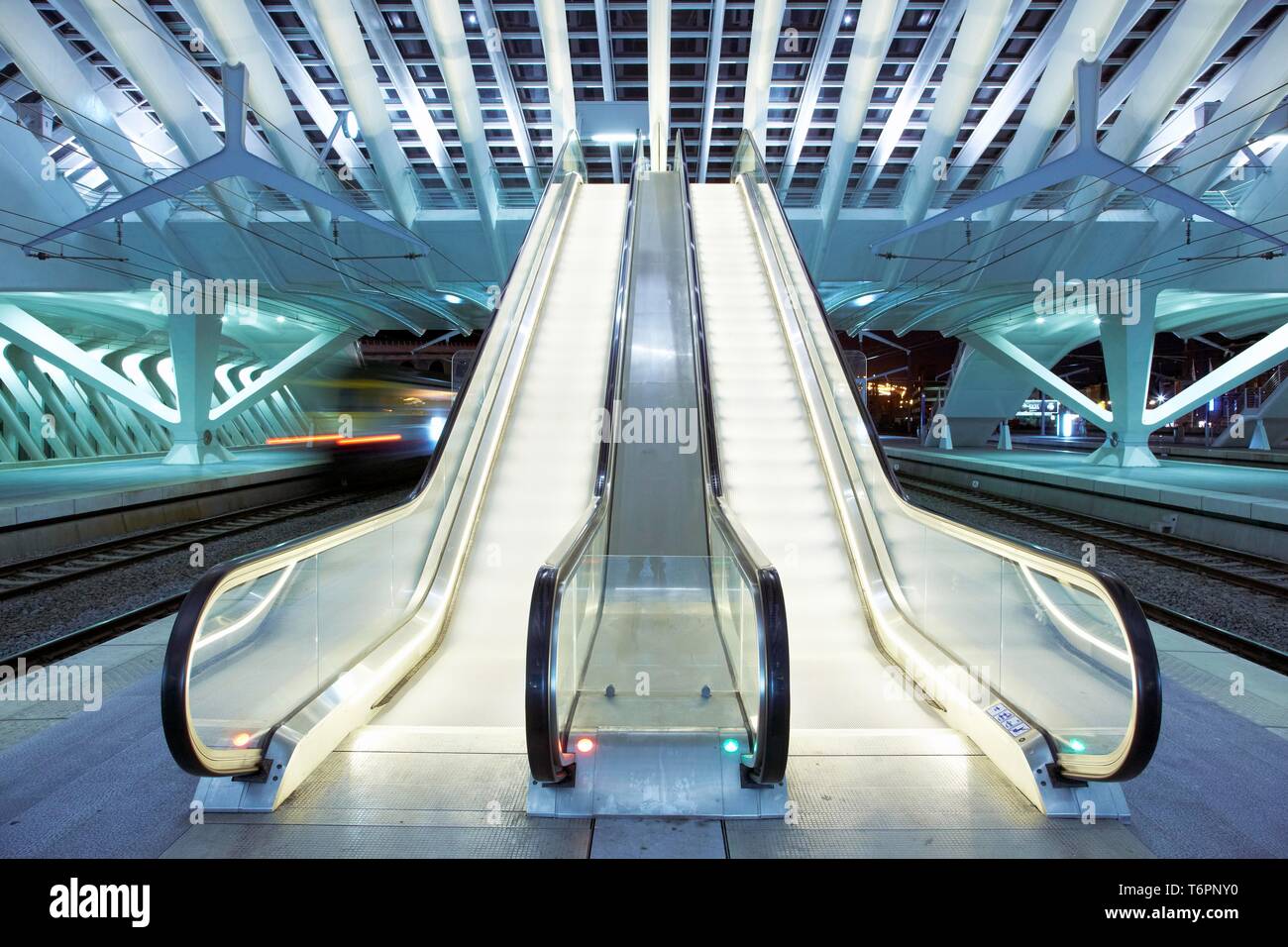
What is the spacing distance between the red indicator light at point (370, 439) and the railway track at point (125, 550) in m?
2.66

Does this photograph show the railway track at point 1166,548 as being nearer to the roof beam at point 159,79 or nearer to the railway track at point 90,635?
the railway track at point 90,635

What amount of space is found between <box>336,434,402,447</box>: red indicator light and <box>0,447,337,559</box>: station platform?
627 millimetres

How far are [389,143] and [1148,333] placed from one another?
16410 mm

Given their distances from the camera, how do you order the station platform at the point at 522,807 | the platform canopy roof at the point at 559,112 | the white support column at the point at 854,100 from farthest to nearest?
the white support column at the point at 854,100, the platform canopy roof at the point at 559,112, the station platform at the point at 522,807

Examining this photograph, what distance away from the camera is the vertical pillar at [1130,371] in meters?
15.5

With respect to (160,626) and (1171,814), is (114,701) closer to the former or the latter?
(160,626)

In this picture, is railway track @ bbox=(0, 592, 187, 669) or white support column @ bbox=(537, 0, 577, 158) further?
white support column @ bbox=(537, 0, 577, 158)

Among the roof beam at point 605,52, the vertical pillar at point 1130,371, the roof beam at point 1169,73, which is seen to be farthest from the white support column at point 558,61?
the vertical pillar at point 1130,371

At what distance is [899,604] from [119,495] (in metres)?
10.9

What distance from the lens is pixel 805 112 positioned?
56.9 ft

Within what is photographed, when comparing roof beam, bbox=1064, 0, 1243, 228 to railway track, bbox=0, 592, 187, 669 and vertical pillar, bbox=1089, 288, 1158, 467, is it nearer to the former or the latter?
vertical pillar, bbox=1089, 288, 1158, 467

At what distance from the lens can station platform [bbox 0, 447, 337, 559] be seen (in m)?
9.05

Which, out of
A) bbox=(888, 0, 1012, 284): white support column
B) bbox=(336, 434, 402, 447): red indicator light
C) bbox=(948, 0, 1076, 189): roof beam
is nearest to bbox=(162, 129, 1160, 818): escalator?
bbox=(888, 0, 1012, 284): white support column
